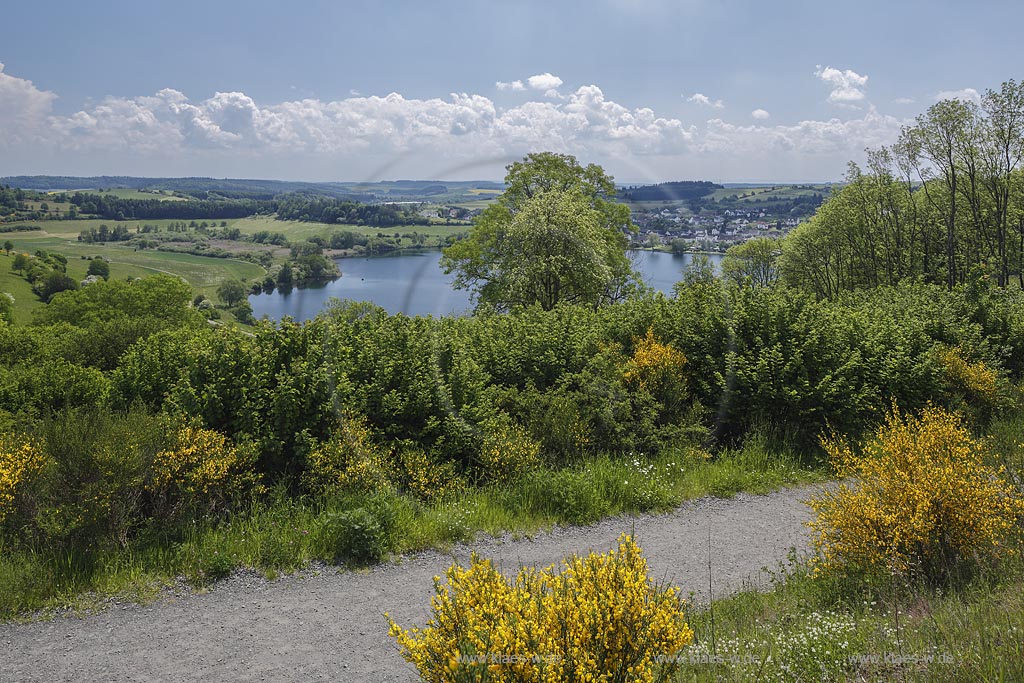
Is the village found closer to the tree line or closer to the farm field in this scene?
the tree line

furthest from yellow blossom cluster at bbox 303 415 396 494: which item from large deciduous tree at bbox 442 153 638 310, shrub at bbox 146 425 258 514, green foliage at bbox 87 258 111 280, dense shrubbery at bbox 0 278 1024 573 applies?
green foliage at bbox 87 258 111 280

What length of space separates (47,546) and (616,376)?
7.83m

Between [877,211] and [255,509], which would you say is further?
[877,211]

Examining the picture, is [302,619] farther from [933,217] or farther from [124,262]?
[124,262]

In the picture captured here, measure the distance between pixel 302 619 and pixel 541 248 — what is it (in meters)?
16.6

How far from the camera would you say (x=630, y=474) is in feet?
28.5

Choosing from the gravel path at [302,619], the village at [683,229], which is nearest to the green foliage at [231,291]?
the village at [683,229]

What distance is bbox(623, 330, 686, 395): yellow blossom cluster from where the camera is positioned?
35.0 ft

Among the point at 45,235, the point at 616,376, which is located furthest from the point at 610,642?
the point at 45,235

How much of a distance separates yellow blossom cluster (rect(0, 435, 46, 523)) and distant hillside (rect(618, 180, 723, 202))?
1484 centimetres

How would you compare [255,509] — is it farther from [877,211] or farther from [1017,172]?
[877,211]

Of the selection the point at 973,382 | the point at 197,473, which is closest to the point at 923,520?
the point at 197,473

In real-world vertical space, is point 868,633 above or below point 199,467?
below

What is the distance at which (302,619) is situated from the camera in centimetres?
554
